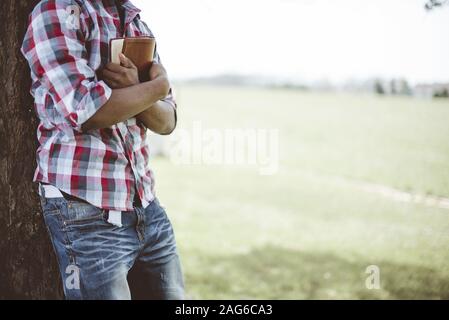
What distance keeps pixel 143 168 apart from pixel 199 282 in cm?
298

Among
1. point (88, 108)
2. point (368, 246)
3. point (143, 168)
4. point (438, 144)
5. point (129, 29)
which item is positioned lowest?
point (368, 246)

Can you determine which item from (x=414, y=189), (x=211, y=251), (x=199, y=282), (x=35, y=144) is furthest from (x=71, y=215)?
(x=414, y=189)

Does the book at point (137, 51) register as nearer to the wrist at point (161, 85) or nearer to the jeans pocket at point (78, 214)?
the wrist at point (161, 85)

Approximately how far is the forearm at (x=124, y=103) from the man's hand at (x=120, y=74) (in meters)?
0.06

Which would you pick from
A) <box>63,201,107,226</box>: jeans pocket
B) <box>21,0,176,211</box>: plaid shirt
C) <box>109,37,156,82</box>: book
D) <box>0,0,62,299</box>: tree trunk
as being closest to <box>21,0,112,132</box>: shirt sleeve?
<box>21,0,176,211</box>: plaid shirt

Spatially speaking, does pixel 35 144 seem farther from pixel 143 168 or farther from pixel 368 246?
pixel 368 246

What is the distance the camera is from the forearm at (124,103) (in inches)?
62.9

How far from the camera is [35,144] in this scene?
206 cm

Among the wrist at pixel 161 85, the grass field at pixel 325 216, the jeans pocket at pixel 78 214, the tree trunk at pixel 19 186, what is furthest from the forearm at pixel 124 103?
the grass field at pixel 325 216

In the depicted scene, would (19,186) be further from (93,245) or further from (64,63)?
(64,63)

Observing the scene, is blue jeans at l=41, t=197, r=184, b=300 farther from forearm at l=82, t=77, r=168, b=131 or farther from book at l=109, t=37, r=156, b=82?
book at l=109, t=37, r=156, b=82

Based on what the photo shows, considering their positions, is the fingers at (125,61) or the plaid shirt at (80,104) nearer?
the plaid shirt at (80,104)

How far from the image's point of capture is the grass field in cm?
484

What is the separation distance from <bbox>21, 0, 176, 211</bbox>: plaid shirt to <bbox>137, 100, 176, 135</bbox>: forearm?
2.2 inches
